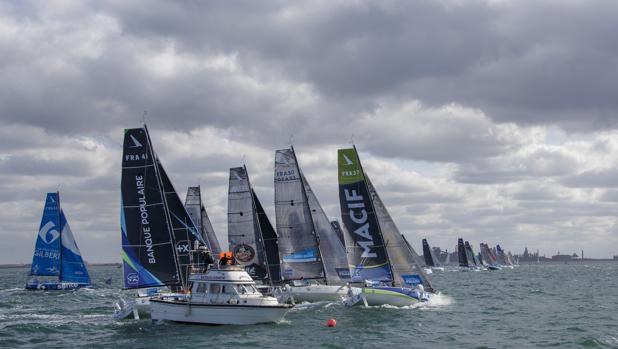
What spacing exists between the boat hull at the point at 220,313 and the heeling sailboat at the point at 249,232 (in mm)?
16536

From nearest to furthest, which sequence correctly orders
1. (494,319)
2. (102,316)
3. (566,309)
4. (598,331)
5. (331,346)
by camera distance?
1. (331,346)
2. (598,331)
3. (494,319)
4. (102,316)
5. (566,309)

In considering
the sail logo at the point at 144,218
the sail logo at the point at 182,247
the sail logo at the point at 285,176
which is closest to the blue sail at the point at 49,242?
the sail logo at the point at 285,176

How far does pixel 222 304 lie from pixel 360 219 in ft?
54.6

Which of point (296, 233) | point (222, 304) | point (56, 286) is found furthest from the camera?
point (56, 286)

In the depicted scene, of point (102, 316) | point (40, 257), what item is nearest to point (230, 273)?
point (102, 316)

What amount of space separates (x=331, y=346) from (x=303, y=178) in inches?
997

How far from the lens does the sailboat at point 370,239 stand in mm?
51375

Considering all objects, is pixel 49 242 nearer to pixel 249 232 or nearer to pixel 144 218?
pixel 249 232

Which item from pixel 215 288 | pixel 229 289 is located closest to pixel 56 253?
pixel 215 288

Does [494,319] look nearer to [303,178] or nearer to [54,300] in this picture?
[303,178]

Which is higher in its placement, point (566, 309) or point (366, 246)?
point (366, 246)

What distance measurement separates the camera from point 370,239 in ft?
170

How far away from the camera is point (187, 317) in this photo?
3859 cm

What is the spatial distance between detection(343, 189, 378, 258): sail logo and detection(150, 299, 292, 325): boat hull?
45.1 ft
